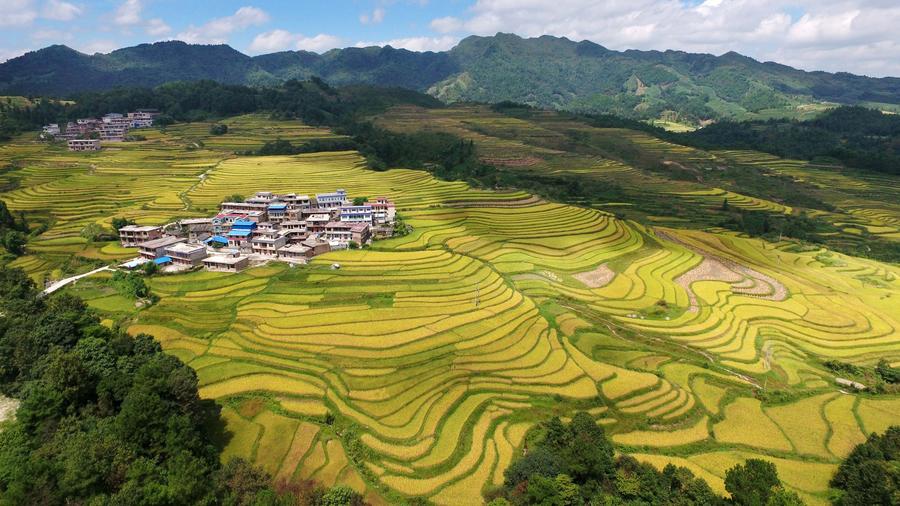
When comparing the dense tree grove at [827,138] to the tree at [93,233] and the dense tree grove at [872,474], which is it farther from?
the tree at [93,233]

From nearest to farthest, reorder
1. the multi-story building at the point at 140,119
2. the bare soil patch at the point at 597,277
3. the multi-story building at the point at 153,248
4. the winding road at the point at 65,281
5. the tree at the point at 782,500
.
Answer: the tree at the point at 782,500 → the winding road at the point at 65,281 → the multi-story building at the point at 153,248 → the bare soil patch at the point at 597,277 → the multi-story building at the point at 140,119

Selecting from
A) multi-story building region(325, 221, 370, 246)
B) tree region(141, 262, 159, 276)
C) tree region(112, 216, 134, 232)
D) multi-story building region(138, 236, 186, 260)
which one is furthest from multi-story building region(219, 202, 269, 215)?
tree region(141, 262, 159, 276)

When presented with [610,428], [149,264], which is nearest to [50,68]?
[149,264]

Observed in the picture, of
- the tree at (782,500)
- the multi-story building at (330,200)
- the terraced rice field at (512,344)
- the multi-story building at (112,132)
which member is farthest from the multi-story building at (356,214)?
the multi-story building at (112,132)

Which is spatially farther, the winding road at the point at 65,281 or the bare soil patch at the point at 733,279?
the bare soil patch at the point at 733,279

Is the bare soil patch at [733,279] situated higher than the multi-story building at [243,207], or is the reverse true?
the multi-story building at [243,207]

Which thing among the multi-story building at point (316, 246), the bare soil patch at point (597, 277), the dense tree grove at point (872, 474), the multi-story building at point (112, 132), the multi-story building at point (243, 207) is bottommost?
the dense tree grove at point (872, 474)

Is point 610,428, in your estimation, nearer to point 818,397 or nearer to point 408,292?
point 818,397
